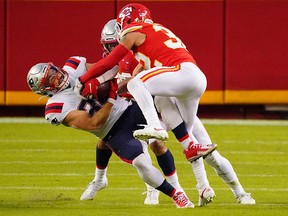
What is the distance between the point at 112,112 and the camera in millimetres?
8086

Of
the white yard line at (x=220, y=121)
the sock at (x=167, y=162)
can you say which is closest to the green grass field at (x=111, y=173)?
the white yard line at (x=220, y=121)

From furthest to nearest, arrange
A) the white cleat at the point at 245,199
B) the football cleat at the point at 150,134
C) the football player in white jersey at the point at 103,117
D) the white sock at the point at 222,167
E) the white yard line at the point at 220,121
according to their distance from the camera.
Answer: the white yard line at the point at 220,121, the white cleat at the point at 245,199, the white sock at the point at 222,167, the football player in white jersey at the point at 103,117, the football cleat at the point at 150,134

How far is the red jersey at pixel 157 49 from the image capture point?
7.77 m

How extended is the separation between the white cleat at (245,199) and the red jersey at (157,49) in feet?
3.65

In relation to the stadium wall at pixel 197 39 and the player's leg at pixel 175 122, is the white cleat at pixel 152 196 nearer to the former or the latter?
the player's leg at pixel 175 122

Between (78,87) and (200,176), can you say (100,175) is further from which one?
(78,87)

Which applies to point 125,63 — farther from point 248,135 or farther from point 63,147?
point 248,135

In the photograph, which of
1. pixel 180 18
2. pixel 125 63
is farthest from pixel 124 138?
pixel 180 18

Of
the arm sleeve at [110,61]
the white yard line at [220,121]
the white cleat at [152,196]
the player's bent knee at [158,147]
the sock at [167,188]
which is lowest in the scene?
the white yard line at [220,121]

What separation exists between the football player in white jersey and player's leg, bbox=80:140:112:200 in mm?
615

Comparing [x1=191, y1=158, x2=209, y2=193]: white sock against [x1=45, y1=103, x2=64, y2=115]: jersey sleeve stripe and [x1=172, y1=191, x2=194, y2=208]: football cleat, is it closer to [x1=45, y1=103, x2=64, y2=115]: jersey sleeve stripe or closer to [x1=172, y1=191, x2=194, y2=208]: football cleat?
[x1=172, y1=191, x2=194, y2=208]: football cleat

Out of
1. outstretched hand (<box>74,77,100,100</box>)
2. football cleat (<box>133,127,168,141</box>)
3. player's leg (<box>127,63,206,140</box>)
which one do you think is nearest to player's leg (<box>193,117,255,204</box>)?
player's leg (<box>127,63,206,140</box>)

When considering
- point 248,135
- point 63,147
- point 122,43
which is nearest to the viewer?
point 122,43

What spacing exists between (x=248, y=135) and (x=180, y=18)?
2.14 metres
